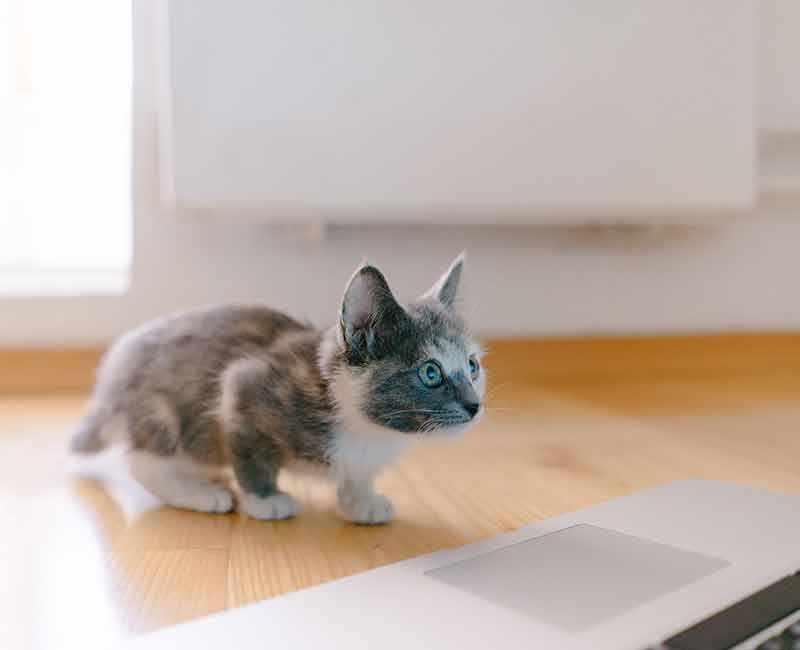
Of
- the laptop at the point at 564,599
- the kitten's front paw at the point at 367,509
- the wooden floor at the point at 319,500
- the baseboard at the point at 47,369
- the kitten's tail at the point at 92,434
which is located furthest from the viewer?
the baseboard at the point at 47,369

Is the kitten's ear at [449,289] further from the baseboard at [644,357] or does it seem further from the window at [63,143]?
the window at [63,143]

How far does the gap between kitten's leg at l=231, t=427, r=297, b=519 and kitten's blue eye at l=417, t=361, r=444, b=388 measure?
200mm

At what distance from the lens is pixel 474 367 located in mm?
880

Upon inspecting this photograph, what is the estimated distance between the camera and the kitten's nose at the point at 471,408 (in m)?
0.80

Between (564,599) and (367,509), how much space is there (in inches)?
13.4

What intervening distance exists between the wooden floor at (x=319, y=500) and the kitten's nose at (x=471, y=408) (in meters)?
0.14

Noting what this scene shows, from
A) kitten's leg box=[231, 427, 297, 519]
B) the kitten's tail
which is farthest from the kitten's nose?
the kitten's tail

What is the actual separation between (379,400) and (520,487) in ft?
1.04

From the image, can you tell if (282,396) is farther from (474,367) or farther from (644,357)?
(644,357)

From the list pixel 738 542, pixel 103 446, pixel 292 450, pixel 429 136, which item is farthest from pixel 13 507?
pixel 429 136

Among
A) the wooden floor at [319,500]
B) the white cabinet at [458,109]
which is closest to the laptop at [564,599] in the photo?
the wooden floor at [319,500]

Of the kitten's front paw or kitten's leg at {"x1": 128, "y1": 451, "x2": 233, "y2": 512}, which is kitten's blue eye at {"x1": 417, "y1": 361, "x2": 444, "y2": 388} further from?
kitten's leg at {"x1": 128, "y1": 451, "x2": 233, "y2": 512}

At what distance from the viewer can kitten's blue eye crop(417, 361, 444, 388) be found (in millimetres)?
811

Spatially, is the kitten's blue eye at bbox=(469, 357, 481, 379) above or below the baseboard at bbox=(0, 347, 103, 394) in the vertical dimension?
above
